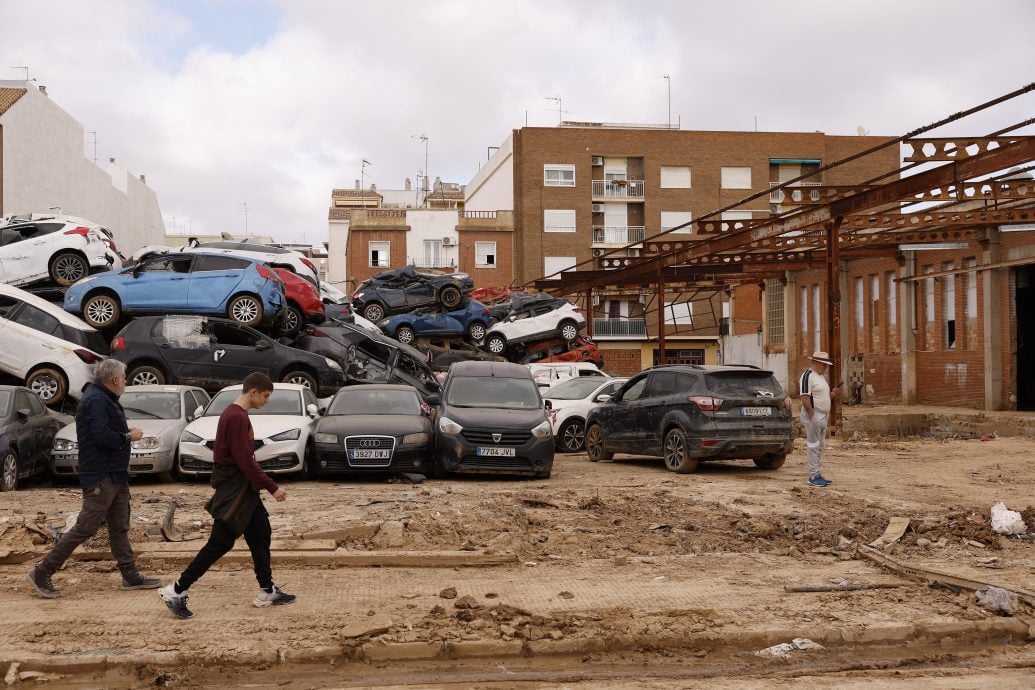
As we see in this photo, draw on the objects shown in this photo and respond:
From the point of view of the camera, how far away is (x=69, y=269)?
23500 mm

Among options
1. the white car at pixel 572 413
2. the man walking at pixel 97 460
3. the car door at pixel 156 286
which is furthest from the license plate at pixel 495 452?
the car door at pixel 156 286

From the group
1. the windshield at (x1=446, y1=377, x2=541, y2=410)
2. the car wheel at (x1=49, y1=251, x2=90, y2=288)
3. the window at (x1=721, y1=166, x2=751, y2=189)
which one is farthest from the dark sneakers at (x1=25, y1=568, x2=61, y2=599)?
the window at (x1=721, y1=166, x2=751, y2=189)

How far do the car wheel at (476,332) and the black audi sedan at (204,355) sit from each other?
457 inches

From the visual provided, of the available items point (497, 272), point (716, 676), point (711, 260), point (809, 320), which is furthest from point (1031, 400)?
point (497, 272)

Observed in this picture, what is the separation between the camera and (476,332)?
104ft

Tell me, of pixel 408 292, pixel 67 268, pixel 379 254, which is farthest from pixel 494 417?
pixel 379 254

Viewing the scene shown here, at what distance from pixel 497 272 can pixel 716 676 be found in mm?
62829

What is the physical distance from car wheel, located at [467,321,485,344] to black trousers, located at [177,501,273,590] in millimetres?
24063

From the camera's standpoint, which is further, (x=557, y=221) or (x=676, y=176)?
(x=676, y=176)

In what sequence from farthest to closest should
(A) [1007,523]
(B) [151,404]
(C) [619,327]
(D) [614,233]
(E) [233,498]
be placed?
(D) [614,233] < (C) [619,327] < (B) [151,404] < (A) [1007,523] < (E) [233,498]

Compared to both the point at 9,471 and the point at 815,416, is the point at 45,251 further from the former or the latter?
the point at 815,416

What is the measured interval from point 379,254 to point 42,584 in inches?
2368

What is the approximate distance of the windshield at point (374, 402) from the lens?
16047mm

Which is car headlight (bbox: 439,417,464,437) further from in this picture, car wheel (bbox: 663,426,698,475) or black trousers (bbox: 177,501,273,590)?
black trousers (bbox: 177,501,273,590)
